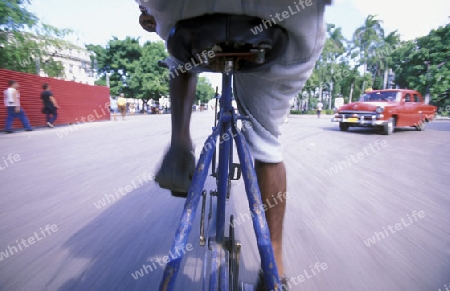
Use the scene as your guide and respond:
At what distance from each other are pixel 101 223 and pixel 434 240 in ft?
7.97

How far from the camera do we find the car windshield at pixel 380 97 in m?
9.18

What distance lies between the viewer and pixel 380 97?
30.7 feet

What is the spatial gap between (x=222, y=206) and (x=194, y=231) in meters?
0.87

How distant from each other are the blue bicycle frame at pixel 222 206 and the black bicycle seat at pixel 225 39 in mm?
156

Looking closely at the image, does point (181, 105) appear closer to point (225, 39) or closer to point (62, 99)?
point (225, 39)

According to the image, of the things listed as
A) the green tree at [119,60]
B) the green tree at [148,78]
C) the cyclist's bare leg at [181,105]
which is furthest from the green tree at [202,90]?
A: the cyclist's bare leg at [181,105]

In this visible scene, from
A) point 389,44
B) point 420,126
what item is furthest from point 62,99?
point 389,44

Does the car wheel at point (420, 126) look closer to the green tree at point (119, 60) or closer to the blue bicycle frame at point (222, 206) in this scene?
the blue bicycle frame at point (222, 206)

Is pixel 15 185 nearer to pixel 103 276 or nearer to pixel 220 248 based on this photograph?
pixel 103 276

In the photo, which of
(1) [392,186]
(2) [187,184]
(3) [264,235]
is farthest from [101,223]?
(1) [392,186]

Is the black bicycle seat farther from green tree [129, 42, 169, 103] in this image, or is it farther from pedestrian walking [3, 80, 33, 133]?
green tree [129, 42, 169, 103]

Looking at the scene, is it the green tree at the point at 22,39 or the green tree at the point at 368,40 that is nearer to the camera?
the green tree at the point at 22,39

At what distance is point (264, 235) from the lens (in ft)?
2.53

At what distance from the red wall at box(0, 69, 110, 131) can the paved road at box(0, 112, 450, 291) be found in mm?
8263
